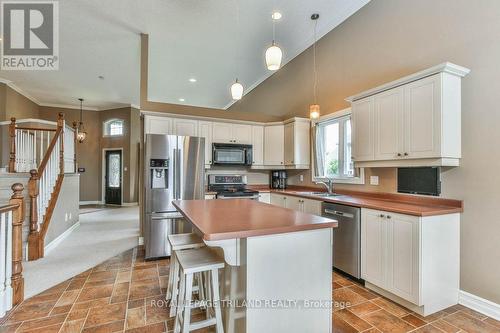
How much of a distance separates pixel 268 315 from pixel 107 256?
3033mm

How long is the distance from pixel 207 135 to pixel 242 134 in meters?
0.68

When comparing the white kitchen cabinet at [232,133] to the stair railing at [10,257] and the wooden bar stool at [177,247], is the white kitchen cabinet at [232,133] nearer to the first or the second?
the wooden bar stool at [177,247]

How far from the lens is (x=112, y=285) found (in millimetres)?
2705

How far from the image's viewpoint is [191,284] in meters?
1.72

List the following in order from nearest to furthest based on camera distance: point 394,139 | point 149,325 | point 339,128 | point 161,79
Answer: point 149,325 < point 394,139 < point 339,128 < point 161,79

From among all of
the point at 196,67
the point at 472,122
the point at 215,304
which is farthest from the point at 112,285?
the point at 196,67

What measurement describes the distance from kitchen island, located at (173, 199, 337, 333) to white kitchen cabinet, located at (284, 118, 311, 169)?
270 cm

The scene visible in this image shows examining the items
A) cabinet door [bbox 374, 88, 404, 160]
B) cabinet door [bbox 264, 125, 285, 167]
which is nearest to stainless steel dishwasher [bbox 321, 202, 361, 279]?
cabinet door [bbox 374, 88, 404, 160]

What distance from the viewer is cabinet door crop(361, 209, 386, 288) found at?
244cm

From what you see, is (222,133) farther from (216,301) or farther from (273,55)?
(216,301)

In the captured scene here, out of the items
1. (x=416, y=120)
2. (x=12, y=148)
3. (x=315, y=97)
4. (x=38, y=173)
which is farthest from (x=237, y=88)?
(x=12, y=148)

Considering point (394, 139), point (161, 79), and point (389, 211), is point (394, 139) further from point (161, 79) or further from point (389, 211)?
point (161, 79)

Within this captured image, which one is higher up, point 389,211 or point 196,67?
point 196,67

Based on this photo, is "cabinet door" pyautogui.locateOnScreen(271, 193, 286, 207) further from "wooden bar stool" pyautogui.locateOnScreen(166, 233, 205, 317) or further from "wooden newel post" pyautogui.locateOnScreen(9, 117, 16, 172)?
"wooden newel post" pyautogui.locateOnScreen(9, 117, 16, 172)
